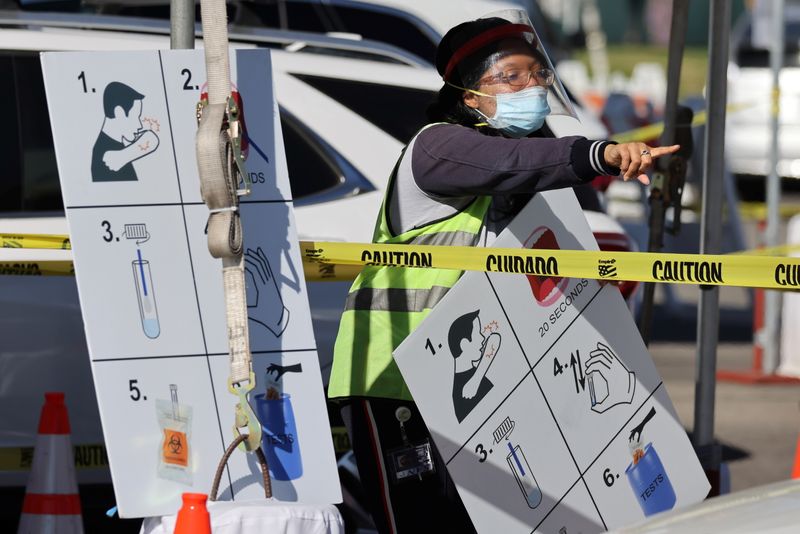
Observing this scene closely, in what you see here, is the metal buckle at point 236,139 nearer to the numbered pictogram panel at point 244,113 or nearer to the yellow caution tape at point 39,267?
the numbered pictogram panel at point 244,113

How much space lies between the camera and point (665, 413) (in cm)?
391

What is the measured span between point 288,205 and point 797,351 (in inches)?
255

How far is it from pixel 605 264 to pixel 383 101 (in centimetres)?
231

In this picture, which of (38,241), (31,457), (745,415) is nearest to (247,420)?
(38,241)

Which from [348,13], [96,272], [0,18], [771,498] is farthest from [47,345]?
[348,13]

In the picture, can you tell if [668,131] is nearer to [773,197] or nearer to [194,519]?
[194,519]

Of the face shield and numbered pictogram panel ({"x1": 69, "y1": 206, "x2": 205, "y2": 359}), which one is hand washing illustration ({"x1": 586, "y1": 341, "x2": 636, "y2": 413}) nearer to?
the face shield

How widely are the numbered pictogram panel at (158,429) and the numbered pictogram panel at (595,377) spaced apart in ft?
2.82

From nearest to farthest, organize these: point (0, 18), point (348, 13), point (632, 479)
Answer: point (632, 479)
point (0, 18)
point (348, 13)

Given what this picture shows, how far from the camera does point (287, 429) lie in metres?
3.37

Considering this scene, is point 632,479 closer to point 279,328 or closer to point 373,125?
point 279,328

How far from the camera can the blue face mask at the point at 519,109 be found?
3617 mm

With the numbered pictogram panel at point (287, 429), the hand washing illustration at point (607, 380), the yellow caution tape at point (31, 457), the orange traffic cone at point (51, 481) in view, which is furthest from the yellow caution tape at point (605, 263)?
the yellow caution tape at point (31, 457)

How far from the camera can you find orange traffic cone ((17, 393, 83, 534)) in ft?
→ 15.4
